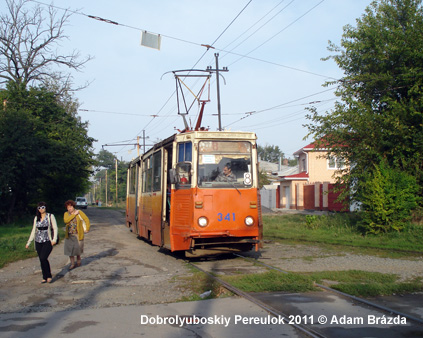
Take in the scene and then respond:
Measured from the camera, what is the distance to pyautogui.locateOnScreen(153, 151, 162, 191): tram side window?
12.9 metres

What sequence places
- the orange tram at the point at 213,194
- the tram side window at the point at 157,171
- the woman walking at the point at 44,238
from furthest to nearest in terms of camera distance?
the tram side window at the point at 157,171, the orange tram at the point at 213,194, the woman walking at the point at 44,238

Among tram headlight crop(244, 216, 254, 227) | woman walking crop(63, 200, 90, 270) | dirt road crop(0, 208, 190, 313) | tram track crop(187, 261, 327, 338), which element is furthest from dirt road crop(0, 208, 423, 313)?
tram headlight crop(244, 216, 254, 227)

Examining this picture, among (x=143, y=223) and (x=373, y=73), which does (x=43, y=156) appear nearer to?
(x=143, y=223)

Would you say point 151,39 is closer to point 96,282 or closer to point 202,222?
point 202,222

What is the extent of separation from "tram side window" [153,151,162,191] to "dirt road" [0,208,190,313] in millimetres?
2036

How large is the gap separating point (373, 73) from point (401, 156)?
11.6 ft

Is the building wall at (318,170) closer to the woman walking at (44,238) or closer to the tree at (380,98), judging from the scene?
the tree at (380,98)

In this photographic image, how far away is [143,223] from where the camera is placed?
15.8 meters

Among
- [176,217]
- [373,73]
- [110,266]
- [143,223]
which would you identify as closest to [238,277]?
[176,217]

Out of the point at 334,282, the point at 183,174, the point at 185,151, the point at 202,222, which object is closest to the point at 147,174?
the point at 185,151

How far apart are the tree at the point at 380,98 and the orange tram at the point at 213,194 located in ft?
24.7

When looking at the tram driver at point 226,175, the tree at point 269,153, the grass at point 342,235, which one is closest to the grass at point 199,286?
the tram driver at point 226,175

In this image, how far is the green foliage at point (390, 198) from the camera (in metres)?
16.2

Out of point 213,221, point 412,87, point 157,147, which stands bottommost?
point 213,221
